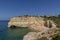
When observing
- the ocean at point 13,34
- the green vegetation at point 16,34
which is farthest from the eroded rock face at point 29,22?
the green vegetation at point 16,34

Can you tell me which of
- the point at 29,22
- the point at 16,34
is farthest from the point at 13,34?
the point at 29,22

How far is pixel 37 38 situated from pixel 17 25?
39.6 m

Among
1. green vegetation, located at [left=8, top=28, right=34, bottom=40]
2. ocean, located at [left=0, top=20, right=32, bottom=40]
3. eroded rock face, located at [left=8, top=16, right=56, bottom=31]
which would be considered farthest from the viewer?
eroded rock face, located at [left=8, top=16, right=56, bottom=31]

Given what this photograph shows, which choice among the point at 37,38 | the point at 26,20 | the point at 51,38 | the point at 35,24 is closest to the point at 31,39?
the point at 37,38

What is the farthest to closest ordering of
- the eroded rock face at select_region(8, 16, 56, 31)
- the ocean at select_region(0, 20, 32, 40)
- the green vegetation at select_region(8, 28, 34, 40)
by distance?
1. the eroded rock face at select_region(8, 16, 56, 31)
2. the ocean at select_region(0, 20, 32, 40)
3. the green vegetation at select_region(8, 28, 34, 40)

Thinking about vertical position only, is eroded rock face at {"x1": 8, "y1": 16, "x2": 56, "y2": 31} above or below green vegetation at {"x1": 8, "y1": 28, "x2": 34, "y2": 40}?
above

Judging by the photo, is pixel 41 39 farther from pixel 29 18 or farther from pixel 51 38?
pixel 29 18

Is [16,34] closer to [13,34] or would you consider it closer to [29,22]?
[13,34]

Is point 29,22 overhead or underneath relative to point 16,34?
overhead

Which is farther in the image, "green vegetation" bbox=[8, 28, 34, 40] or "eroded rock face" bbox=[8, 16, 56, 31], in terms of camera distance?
"eroded rock face" bbox=[8, 16, 56, 31]

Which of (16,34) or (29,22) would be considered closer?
(16,34)

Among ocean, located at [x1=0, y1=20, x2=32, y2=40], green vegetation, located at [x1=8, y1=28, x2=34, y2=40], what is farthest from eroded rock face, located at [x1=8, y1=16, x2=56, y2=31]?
green vegetation, located at [x1=8, y1=28, x2=34, y2=40]

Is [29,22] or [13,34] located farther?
[29,22]

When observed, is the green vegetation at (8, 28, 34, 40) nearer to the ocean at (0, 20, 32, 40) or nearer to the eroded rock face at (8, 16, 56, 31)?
the ocean at (0, 20, 32, 40)
